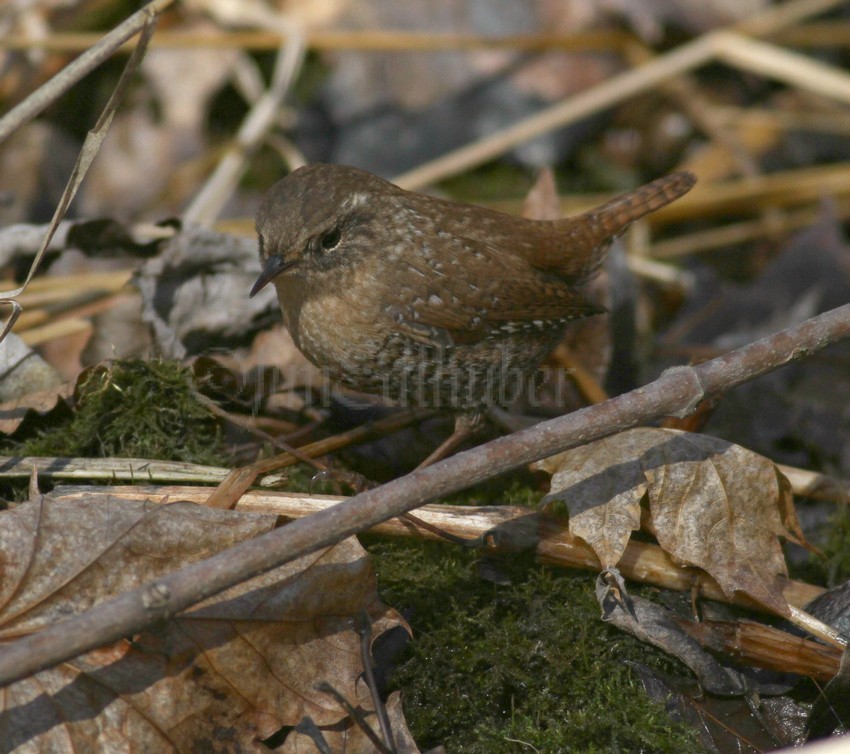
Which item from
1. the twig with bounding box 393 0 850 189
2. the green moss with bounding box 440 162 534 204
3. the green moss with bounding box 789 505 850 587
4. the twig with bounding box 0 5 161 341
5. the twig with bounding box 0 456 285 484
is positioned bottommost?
the green moss with bounding box 789 505 850 587

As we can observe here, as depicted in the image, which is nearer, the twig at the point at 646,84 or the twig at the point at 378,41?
the twig at the point at 646,84

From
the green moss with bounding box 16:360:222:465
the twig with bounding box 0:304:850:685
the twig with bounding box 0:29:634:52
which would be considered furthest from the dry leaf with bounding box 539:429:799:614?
the twig with bounding box 0:29:634:52

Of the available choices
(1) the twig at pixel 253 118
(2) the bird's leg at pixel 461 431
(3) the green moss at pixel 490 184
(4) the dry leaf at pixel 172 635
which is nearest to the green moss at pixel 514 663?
(4) the dry leaf at pixel 172 635

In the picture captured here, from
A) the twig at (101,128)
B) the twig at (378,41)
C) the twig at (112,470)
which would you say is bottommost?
the twig at (112,470)

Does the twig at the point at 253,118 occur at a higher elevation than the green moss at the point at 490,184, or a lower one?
higher

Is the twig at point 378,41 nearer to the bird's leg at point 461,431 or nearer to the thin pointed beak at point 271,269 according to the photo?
the thin pointed beak at point 271,269

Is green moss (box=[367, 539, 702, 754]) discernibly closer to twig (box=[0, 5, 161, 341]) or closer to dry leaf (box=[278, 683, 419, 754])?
dry leaf (box=[278, 683, 419, 754])

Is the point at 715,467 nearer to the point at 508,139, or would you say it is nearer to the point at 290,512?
the point at 290,512
